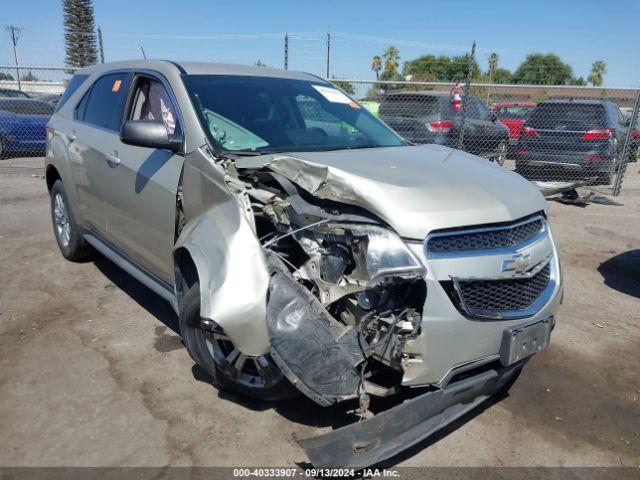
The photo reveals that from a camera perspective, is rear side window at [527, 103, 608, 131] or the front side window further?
rear side window at [527, 103, 608, 131]

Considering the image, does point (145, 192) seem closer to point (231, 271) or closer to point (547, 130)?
point (231, 271)

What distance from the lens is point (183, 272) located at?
3.19m

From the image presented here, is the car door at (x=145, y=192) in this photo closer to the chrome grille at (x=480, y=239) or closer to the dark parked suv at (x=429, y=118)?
the chrome grille at (x=480, y=239)

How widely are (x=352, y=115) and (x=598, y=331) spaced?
104 inches

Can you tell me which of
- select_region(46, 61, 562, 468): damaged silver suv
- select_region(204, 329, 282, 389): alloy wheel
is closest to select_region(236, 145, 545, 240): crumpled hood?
select_region(46, 61, 562, 468): damaged silver suv

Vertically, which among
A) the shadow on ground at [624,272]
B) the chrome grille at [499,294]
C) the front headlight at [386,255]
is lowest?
the shadow on ground at [624,272]

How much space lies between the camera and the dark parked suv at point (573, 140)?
9797 mm

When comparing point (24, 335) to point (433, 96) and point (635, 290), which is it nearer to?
point (635, 290)

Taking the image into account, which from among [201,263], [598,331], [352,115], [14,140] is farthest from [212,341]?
[14,140]

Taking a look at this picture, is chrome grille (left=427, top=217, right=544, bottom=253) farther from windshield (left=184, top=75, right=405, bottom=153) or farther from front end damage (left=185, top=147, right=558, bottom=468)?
windshield (left=184, top=75, right=405, bottom=153)

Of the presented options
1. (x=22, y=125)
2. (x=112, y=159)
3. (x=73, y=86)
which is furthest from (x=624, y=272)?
(x=22, y=125)

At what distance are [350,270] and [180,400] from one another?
56.4 inches

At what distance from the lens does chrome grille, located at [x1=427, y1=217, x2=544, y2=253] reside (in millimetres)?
2447

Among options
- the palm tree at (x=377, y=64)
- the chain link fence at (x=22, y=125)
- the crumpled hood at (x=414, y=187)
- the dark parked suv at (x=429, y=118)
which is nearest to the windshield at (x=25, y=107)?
the chain link fence at (x=22, y=125)
